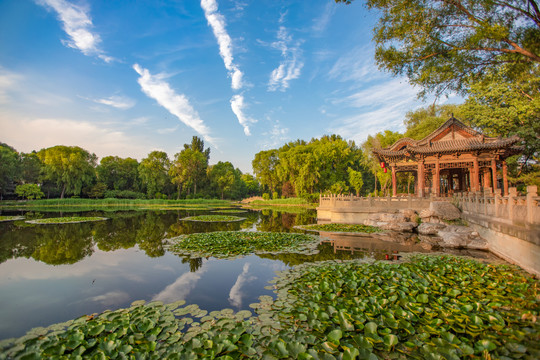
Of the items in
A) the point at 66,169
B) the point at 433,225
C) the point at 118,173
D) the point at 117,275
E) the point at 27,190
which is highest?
the point at 118,173

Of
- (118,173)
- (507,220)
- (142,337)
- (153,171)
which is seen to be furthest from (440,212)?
(118,173)

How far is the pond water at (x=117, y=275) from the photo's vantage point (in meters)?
4.66

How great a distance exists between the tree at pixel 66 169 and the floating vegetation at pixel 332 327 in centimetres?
4482

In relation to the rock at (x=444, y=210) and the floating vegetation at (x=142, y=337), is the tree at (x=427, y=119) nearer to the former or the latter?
the rock at (x=444, y=210)

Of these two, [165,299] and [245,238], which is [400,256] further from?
[165,299]

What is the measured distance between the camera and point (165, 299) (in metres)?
4.96

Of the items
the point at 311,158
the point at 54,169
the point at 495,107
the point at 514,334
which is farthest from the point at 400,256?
the point at 54,169

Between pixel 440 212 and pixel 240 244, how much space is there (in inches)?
449

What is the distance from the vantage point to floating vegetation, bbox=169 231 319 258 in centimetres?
882

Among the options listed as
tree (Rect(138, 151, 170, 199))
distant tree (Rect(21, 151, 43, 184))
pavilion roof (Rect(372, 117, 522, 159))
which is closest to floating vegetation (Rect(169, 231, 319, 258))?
pavilion roof (Rect(372, 117, 522, 159))

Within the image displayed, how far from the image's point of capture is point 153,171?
4722cm

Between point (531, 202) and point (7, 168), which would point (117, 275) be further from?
point (7, 168)

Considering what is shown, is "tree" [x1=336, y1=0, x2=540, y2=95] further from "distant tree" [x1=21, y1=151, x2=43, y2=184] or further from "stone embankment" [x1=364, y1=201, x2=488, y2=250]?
"distant tree" [x1=21, y1=151, x2=43, y2=184]

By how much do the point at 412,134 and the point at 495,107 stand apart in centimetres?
1069
